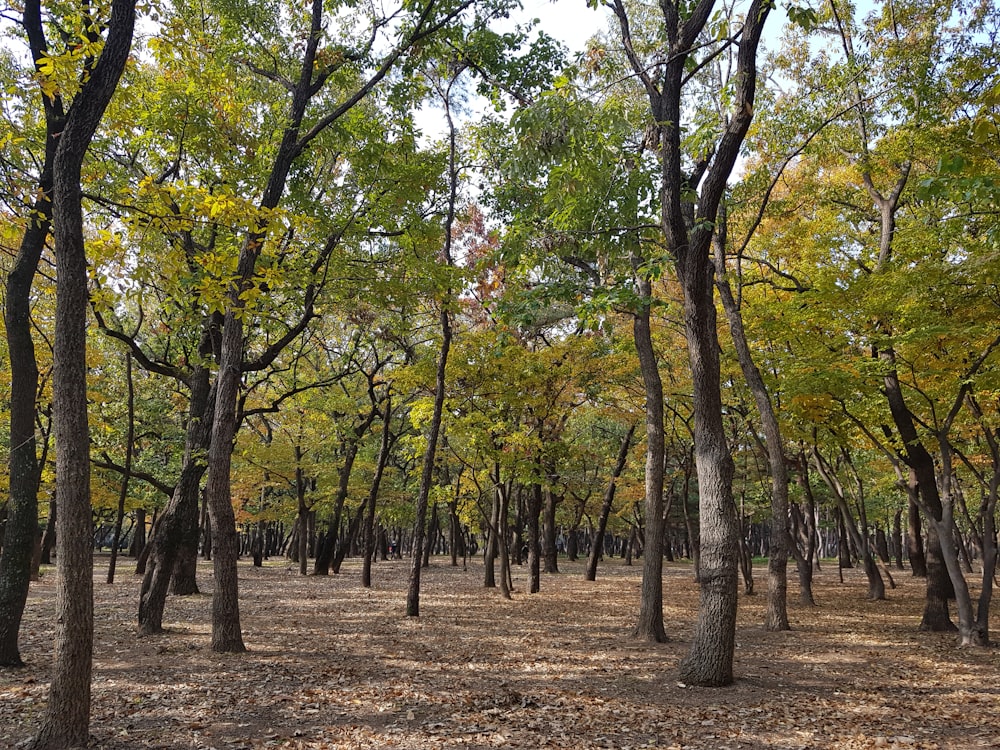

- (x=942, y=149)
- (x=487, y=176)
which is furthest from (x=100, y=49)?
(x=942, y=149)

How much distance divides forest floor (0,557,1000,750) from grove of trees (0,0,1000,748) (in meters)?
0.76

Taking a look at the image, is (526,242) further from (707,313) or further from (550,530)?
(550,530)

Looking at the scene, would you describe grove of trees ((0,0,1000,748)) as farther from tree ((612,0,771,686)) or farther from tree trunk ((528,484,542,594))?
tree trunk ((528,484,542,594))

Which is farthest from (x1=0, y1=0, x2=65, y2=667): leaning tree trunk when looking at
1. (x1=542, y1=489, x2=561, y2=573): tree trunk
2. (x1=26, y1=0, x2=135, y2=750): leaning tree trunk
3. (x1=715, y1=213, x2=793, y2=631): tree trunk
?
(x1=542, y1=489, x2=561, y2=573): tree trunk

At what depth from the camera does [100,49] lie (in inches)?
193

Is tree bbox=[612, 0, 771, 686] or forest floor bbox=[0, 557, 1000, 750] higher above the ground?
tree bbox=[612, 0, 771, 686]

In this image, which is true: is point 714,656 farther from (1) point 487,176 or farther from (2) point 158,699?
(1) point 487,176

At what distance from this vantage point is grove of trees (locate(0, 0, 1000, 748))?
6.06 m

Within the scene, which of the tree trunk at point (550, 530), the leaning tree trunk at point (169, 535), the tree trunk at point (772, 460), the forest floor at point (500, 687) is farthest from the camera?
the tree trunk at point (550, 530)

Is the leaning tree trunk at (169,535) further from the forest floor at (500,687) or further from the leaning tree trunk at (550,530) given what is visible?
the leaning tree trunk at (550,530)

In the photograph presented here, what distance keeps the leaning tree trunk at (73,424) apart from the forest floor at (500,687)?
23.6 inches

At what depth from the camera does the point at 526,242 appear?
790 cm

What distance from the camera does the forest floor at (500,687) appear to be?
222 inches

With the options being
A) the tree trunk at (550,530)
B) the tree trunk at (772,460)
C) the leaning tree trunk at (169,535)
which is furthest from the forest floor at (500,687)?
the tree trunk at (550,530)
